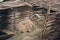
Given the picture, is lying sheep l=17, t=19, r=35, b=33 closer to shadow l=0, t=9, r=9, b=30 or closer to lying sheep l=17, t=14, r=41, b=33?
lying sheep l=17, t=14, r=41, b=33

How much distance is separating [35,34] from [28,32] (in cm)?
26

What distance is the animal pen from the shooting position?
590 centimetres

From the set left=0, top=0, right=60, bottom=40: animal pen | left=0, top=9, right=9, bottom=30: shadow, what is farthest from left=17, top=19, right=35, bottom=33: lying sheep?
left=0, top=9, right=9, bottom=30: shadow

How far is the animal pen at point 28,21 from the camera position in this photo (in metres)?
5.90

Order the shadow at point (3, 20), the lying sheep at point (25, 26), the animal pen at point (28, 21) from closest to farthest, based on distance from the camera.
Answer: the animal pen at point (28, 21) < the lying sheep at point (25, 26) < the shadow at point (3, 20)

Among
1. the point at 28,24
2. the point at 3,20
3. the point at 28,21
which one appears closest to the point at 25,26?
the point at 28,24

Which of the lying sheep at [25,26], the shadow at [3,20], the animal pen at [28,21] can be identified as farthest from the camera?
the shadow at [3,20]

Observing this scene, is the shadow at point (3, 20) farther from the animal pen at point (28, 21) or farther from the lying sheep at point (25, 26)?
the lying sheep at point (25, 26)

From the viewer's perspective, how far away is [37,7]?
6742mm

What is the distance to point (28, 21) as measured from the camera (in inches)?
246

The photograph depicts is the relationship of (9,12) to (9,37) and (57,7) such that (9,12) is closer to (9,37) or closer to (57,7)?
(9,37)

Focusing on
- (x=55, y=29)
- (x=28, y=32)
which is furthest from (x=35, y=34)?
(x=55, y=29)

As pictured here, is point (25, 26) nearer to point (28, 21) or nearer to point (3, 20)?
point (28, 21)

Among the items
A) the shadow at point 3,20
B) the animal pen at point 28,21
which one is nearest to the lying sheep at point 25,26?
the animal pen at point 28,21
